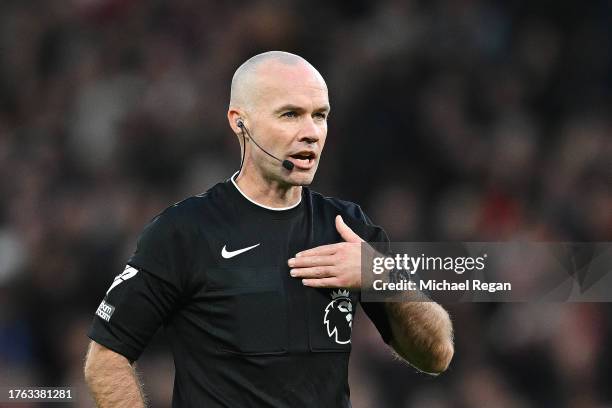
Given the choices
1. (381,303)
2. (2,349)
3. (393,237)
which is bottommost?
(381,303)

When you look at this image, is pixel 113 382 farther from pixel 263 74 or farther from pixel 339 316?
pixel 263 74

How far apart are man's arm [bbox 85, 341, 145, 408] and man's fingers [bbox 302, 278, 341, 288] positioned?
0.67 m

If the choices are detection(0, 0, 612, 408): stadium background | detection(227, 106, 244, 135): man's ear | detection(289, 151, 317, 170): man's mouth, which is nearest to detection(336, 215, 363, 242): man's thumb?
detection(289, 151, 317, 170): man's mouth

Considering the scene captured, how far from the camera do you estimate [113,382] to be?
11.2 feet

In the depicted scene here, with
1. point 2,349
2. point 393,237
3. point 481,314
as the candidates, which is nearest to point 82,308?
point 2,349

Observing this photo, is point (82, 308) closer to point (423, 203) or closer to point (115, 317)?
point (423, 203)

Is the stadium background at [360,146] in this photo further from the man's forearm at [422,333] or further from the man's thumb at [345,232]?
the man's thumb at [345,232]

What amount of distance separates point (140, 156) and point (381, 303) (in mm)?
5149

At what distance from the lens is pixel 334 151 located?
8461 millimetres

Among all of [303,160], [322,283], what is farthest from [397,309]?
[303,160]

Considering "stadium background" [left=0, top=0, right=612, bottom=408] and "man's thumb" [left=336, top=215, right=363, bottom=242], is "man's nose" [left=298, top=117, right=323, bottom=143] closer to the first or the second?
"man's thumb" [left=336, top=215, right=363, bottom=242]

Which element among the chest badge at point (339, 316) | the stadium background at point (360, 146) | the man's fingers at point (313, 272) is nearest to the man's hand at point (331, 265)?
the man's fingers at point (313, 272)

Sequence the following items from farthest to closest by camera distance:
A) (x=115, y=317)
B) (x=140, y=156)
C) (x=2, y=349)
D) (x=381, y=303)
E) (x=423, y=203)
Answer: (x=140, y=156), (x=423, y=203), (x=2, y=349), (x=381, y=303), (x=115, y=317)

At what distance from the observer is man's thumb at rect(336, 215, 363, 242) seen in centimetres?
366
